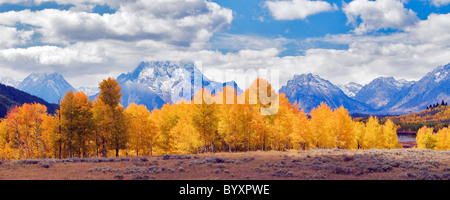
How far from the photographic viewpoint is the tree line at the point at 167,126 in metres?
43.5

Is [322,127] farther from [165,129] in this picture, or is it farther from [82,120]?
[82,120]

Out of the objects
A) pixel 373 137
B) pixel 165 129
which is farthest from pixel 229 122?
pixel 373 137

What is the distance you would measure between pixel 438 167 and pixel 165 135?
44.6 metres

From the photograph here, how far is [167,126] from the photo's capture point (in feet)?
193

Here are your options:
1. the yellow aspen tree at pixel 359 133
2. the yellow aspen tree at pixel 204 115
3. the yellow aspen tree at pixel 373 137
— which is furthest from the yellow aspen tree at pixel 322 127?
the yellow aspen tree at pixel 373 137

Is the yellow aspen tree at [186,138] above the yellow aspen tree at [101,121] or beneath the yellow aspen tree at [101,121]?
beneath

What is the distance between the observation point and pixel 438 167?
2541cm

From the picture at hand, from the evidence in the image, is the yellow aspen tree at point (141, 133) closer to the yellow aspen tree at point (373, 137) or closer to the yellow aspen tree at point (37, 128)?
the yellow aspen tree at point (37, 128)

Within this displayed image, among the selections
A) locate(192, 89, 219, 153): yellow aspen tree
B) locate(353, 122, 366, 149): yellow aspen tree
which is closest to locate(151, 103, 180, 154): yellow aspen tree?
locate(192, 89, 219, 153): yellow aspen tree

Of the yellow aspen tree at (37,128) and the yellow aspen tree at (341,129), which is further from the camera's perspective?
the yellow aspen tree at (341,129)

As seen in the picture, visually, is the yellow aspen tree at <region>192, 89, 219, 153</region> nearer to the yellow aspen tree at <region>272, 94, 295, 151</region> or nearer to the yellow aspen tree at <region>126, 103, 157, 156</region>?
the yellow aspen tree at <region>272, 94, 295, 151</region>

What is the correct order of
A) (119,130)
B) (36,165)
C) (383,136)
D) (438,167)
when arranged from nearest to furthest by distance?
(438,167), (36,165), (119,130), (383,136)
